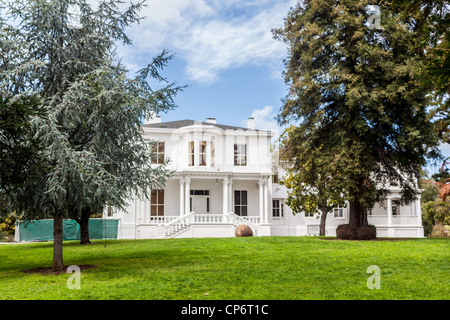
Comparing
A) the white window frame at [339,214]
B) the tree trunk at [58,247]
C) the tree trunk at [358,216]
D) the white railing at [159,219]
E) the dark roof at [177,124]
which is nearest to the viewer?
the tree trunk at [58,247]

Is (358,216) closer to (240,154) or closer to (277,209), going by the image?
(240,154)

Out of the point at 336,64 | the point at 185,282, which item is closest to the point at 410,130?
the point at 336,64

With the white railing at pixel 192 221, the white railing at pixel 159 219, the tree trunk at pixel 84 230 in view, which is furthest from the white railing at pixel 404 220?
the tree trunk at pixel 84 230

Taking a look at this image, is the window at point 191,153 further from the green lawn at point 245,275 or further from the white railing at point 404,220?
the white railing at point 404,220

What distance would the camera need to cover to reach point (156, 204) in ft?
112

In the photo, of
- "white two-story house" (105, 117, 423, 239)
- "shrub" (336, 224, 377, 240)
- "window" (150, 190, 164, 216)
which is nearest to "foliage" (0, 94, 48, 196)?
"shrub" (336, 224, 377, 240)

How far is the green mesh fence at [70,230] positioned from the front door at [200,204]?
238 inches

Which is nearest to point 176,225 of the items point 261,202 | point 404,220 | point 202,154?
point 202,154

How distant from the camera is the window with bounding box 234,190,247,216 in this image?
117 feet

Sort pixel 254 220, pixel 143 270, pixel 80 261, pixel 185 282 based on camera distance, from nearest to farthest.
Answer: pixel 185 282 → pixel 143 270 → pixel 80 261 → pixel 254 220

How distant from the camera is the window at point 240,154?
35.4 m
